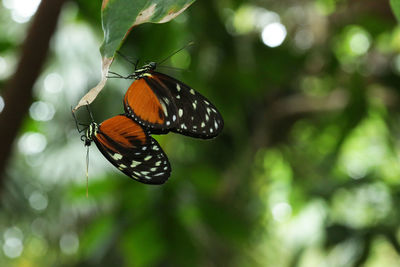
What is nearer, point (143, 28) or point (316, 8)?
point (143, 28)

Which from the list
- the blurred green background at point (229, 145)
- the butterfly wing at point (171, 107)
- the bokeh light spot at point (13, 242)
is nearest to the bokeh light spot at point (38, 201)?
the blurred green background at point (229, 145)

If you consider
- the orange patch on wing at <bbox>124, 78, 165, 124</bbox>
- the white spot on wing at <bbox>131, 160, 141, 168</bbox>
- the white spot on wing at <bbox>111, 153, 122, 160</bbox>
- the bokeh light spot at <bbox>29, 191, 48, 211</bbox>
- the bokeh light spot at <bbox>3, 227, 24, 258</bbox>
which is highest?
the bokeh light spot at <bbox>3, 227, 24, 258</bbox>

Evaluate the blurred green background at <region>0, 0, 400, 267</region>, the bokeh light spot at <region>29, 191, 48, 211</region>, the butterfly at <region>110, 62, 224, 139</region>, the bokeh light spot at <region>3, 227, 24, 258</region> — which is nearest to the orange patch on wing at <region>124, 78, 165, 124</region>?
the butterfly at <region>110, 62, 224, 139</region>

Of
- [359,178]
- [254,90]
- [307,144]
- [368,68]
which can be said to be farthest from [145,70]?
[307,144]

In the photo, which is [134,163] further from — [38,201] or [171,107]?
[38,201]

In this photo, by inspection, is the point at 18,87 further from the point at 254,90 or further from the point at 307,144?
the point at 307,144

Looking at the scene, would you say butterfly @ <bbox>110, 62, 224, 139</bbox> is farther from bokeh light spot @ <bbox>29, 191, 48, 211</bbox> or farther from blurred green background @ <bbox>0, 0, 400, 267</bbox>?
bokeh light spot @ <bbox>29, 191, 48, 211</bbox>

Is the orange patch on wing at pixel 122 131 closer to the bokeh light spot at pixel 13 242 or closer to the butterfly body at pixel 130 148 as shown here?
the butterfly body at pixel 130 148

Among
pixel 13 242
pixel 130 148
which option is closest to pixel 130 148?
pixel 130 148
